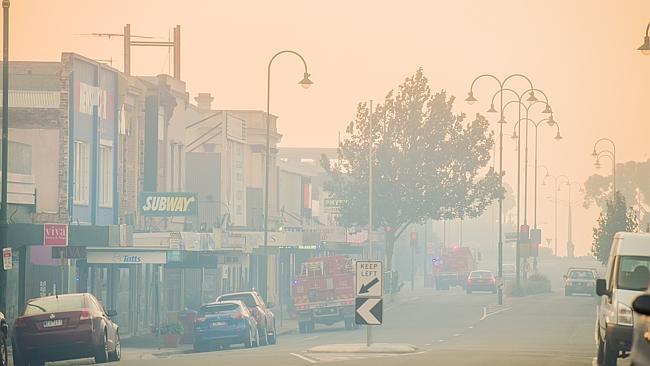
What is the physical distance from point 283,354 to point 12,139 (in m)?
24.5

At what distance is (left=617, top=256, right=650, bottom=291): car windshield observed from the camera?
2570 centimetres

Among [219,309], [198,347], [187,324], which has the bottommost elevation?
[198,347]

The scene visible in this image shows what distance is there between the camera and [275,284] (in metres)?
87.1

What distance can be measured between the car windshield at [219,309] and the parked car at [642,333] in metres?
29.7

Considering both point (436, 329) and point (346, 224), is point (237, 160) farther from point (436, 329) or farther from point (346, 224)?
point (436, 329)

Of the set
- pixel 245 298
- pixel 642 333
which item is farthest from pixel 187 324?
pixel 642 333

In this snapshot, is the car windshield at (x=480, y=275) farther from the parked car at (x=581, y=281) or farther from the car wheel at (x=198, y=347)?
the car wheel at (x=198, y=347)

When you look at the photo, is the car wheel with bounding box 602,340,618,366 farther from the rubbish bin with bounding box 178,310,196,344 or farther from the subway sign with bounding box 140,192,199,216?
the subway sign with bounding box 140,192,199,216

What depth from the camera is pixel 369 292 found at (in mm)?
34969

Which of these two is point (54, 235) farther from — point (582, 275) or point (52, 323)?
point (582, 275)

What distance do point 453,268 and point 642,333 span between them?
94121mm

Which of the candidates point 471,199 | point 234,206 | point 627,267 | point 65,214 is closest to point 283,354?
point 627,267

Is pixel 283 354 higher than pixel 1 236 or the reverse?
the reverse

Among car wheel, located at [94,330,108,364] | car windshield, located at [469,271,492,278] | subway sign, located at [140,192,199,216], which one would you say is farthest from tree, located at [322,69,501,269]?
car wheel, located at [94,330,108,364]
